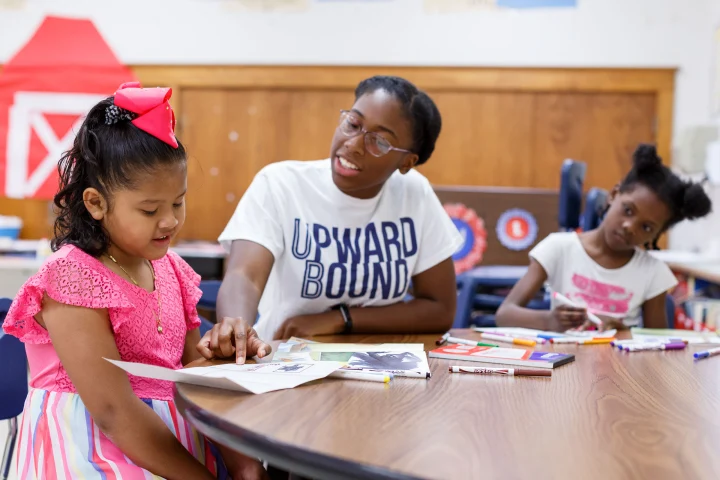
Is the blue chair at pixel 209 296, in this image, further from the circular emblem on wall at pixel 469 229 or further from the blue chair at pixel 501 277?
the circular emblem on wall at pixel 469 229

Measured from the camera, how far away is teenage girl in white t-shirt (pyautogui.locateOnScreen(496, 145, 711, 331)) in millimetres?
2225

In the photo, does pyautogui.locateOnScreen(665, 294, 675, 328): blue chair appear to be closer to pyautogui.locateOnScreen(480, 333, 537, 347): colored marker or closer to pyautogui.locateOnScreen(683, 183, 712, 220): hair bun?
pyautogui.locateOnScreen(683, 183, 712, 220): hair bun

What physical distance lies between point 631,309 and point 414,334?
0.97 meters

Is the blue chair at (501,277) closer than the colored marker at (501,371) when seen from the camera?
No

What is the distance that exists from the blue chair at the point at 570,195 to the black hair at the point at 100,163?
6.78 ft

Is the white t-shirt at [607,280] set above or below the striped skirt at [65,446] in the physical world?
above

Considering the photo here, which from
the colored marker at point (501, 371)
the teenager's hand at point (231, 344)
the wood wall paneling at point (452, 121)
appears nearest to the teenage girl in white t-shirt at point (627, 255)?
the colored marker at point (501, 371)

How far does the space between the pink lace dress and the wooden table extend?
20cm

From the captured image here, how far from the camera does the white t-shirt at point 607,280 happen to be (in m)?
2.29

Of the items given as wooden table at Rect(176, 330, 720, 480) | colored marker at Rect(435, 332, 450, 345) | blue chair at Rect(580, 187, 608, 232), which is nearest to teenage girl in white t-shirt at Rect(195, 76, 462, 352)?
colored marker at Rect(435, 332, 450, 345)

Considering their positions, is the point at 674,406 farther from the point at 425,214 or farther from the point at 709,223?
the point at 709,223

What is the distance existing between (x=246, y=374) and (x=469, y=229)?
2.94 metres

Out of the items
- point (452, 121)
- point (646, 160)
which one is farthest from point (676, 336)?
point (452, 121)

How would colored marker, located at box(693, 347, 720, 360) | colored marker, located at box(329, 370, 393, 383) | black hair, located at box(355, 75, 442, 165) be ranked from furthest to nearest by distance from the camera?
black hair, located at box(355, 75, 442, 165), colored marker, located at box(693, 347, 720, 360), colored marker, located at box(329, 370, 393, 383)
